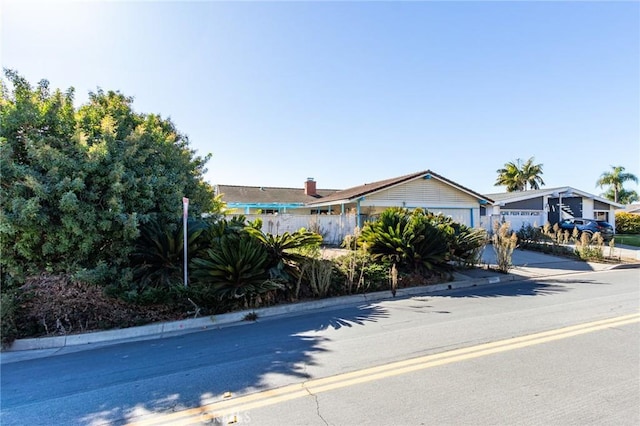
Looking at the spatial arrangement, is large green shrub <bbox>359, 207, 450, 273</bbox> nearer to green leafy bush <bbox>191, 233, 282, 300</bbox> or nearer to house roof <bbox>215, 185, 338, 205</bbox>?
green leafy bush <bbox>191, 233, 282, 300</bbox>

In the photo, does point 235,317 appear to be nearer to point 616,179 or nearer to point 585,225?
point 585,225

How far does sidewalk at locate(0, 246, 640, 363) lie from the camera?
5.84m

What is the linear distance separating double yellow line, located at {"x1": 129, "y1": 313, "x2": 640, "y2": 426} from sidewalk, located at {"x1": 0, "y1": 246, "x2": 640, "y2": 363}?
130 inches

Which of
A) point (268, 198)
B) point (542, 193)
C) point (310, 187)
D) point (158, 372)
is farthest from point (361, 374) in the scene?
point (542, 193)

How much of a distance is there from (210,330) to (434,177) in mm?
17568

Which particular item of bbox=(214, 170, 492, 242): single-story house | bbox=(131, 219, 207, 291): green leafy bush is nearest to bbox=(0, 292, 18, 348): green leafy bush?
bbox=(131, 219, 207, 291): green leafy bush

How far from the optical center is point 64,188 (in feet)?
20.8

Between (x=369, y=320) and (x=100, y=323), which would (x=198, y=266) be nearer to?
(x=100, y=323)

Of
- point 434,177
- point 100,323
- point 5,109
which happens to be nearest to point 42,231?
point 100,323

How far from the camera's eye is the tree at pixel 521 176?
48781 millimetres

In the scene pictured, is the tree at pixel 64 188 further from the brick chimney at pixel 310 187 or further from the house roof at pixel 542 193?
the house roof at pixel 542 193

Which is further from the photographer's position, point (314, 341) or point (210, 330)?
point (210, 330)

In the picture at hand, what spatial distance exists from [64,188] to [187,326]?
3318 millimetres

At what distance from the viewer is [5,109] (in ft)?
22.2
